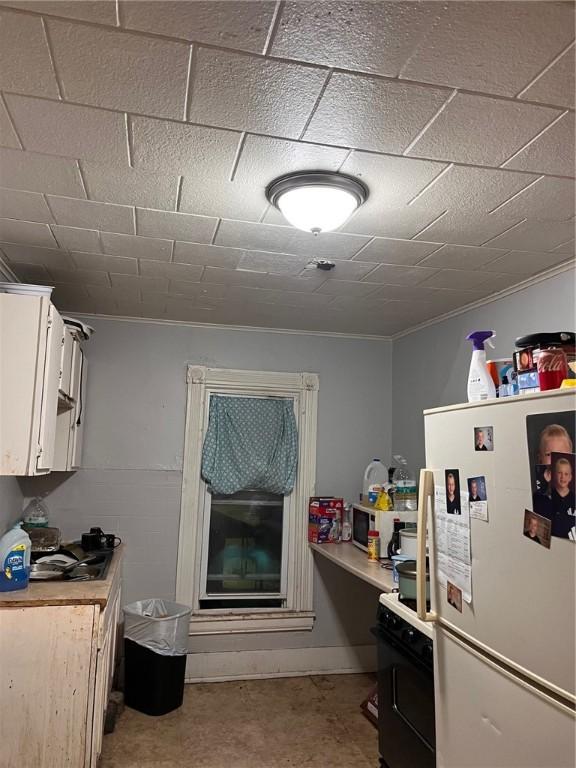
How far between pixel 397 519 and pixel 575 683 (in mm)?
2166

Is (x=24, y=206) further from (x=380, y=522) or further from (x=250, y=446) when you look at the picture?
(x=380, y=522)

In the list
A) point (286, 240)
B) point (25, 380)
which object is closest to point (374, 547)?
point (286, 240)

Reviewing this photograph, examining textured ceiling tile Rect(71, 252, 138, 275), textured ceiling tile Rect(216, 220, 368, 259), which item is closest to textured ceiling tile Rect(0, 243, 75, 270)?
textured ceiling tile Rect(71, 252, 138, 275)

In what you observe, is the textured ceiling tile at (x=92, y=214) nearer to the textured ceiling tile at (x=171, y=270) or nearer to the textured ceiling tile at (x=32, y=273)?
the textured ceiling tile at (x=171, y=270)

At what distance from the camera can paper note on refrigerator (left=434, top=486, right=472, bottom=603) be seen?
1.61 meters

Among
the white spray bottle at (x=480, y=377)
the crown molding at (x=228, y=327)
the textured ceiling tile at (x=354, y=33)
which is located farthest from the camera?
the crown molding at (x=228, y=327)

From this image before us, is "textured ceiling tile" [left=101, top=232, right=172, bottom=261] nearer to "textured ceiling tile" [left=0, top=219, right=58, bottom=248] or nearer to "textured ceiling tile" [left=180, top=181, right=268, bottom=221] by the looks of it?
"textured ceiling tile" [left=0, top=219, right=58, bottom=248]

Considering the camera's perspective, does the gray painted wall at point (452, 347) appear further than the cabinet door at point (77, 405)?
No

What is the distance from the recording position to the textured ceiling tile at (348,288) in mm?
2889

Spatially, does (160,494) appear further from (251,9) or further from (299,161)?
(251,9)

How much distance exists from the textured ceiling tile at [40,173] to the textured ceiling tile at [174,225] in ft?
0.89

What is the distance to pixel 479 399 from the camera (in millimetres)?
1732

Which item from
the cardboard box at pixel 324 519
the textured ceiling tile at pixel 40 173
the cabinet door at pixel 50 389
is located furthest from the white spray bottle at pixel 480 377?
the cardboard box at pixel 324 519

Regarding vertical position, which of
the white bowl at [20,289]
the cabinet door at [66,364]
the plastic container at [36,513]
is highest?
the white bowl at [20,289]
